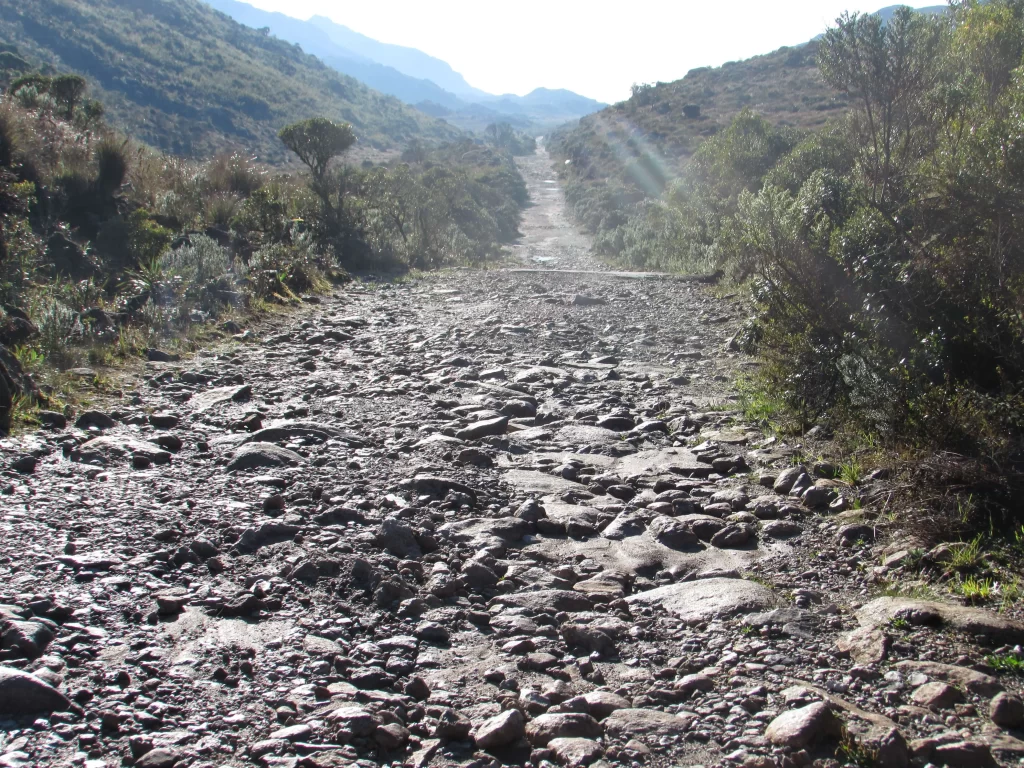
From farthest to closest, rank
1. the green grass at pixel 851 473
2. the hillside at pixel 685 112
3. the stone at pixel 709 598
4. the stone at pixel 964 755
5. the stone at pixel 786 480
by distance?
the hillside at pixel 685 112 → the stone at pixel 786 480 → the green grass at pixel 851 473 → the stone at pixel 709 598 → the stone at pixel 964 755

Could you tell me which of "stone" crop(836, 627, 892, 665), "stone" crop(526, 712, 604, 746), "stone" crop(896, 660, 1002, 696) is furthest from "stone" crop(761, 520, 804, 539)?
"stone" crop(526, 712, 604, 746)

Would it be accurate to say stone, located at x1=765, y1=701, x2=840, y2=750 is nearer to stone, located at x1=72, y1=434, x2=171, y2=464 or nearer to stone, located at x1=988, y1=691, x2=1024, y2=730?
stone, located at x1=988, y1=691, x2=1024, y2=730

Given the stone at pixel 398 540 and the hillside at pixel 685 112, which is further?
the hillside at pixel 685 112

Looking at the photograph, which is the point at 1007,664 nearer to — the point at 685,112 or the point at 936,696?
the point at 936,696

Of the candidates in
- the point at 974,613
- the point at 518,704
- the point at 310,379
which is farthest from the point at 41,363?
the point at 974,613

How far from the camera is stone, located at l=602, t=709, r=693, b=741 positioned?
264 centimetres

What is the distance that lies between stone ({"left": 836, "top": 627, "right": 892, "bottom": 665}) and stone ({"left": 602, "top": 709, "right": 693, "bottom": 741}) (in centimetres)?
78

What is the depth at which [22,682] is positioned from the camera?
2580 mm

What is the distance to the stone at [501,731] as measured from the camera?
2623mm

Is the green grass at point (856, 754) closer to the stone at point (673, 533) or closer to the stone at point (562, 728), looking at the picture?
the stone at point (562, 728)

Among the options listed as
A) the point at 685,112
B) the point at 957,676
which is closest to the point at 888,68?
the point at 957,676

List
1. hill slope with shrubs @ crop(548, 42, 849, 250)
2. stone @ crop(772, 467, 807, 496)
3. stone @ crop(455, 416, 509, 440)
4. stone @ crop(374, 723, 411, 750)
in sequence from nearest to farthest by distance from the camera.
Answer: stone @ crop(374, 723, 411, 750)
stone @ crop(772, 467, 807, 496)
stone @ crop(455, 416, 509, 440)
hill slope with shrubs @ crop(548, 42, 849, 250)

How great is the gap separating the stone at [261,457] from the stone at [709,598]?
273cm

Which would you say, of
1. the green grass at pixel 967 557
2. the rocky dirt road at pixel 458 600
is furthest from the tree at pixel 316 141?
the green grass at pixel 967 557
